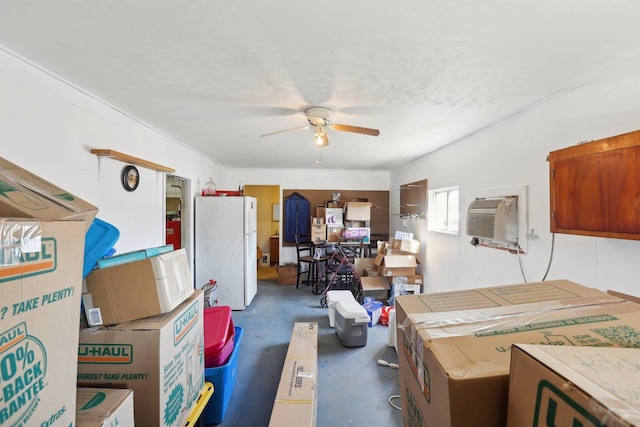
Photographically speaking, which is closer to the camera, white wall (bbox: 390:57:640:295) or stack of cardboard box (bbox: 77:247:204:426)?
stack of cardboard box (bbox: 77:247:204:426)

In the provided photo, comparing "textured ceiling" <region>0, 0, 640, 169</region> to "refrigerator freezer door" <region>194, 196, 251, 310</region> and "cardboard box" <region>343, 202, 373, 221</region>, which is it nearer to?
"refrigerator freezer door" <region>194, 196, 251, 310</region>

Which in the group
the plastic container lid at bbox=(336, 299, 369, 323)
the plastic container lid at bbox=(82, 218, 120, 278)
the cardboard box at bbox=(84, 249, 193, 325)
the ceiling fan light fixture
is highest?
the ceiling fan light fixture

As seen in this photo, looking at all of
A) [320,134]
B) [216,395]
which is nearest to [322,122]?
[320,134]

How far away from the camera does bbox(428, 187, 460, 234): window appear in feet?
11.5

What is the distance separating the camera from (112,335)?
1141mm

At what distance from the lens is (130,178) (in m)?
2.35

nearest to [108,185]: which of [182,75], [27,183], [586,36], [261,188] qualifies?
[182,75]

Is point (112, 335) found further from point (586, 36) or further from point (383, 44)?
point (586, 36)

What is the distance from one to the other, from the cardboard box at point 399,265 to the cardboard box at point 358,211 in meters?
1.37

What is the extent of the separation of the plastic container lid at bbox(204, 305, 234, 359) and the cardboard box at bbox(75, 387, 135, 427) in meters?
0.92

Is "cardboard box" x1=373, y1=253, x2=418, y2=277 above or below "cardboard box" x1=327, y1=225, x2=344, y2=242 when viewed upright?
below

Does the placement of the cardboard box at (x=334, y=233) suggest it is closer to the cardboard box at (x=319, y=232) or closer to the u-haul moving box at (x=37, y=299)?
the cardboard box at (x=319, y=232)

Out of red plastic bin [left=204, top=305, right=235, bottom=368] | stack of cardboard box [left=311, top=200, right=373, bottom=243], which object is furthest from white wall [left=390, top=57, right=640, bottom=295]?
red plastic bin [left=204, top=305, right=235, bottom=368]

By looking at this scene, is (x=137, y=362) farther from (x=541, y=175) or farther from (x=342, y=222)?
(x=342, y=222)
